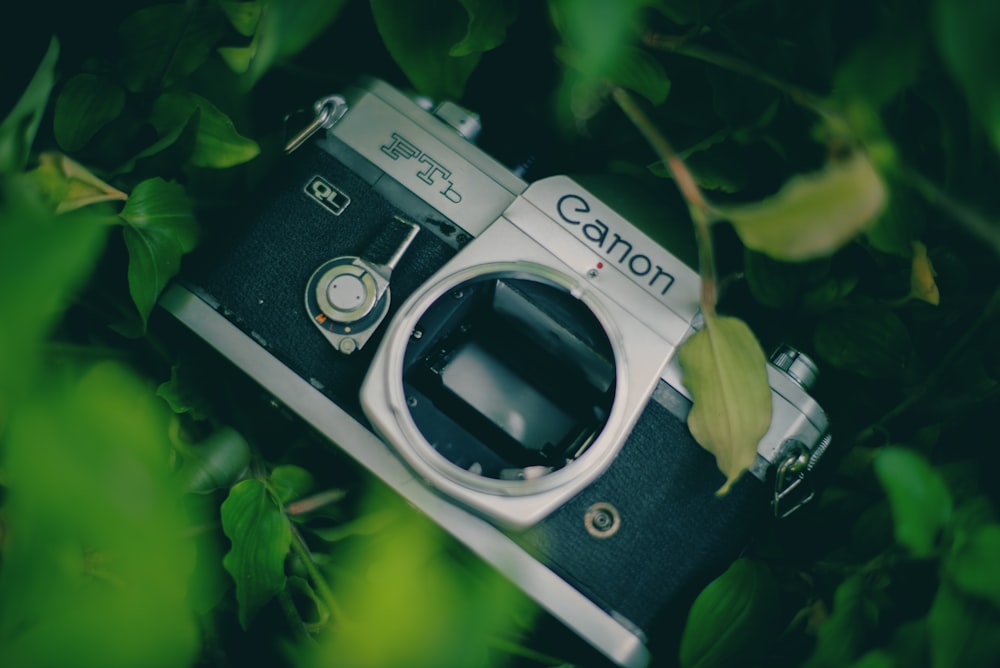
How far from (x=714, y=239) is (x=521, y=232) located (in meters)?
0.14

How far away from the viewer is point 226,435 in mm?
459

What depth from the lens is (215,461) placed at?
17.5 inches

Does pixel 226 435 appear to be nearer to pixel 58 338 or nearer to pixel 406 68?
pixel 58 338

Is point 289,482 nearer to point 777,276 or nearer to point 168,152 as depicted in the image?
point 168,152

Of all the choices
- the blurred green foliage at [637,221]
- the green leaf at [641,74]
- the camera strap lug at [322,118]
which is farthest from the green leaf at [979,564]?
the camera strap lug at [322,118]

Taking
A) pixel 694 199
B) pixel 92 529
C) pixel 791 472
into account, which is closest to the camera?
pixel 92 529

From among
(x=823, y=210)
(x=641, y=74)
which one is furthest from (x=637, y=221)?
(x=823, y=210)

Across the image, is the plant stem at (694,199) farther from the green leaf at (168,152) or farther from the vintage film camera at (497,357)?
the green leaf at (168,152)

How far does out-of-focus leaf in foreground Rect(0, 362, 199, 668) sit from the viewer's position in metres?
0.18

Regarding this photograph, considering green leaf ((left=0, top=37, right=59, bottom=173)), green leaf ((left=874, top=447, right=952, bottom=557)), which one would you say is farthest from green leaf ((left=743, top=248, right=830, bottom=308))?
green leaf ((left=0, top=37, right=59, bottom=173))

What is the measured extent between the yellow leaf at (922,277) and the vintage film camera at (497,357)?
0.22 feet

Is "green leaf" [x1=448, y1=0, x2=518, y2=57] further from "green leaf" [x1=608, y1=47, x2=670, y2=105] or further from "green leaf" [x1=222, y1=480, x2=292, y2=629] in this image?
"green leaf" [x1=222, y1=480, x2=292, y2=629]

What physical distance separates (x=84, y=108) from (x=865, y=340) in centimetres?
46

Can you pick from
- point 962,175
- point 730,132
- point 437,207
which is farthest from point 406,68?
point 962,175
